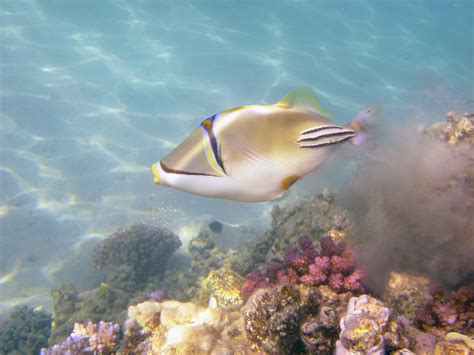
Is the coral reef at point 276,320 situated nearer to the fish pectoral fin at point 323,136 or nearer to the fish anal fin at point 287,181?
the fish anal fin at point 287,181

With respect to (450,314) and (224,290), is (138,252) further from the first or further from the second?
(450,314)

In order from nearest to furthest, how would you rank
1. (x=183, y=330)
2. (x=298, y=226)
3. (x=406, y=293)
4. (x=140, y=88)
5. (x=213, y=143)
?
(x=213, y=143) → (x=183, y=330) → (x=406, y=293) → (x=298, y=226) → (x=140, y=88)

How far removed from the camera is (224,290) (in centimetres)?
395

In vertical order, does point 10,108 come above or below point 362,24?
below

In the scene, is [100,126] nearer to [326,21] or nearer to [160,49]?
[160,49]

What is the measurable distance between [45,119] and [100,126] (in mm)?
1992

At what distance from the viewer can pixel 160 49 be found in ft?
57.0

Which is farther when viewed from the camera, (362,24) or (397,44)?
(362,24)

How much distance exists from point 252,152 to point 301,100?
37 centimetres

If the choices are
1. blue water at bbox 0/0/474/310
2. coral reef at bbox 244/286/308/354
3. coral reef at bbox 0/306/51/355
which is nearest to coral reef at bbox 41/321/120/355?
coral reef at bbox 244/286/308/354

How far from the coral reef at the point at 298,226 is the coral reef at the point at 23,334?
13.3 feet

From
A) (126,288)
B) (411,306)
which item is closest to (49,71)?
(126,288)

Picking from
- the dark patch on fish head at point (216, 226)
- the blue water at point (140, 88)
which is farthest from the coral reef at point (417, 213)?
the blue water at point (140, 88)

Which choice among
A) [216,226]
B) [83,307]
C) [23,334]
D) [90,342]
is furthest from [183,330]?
[216,226]
